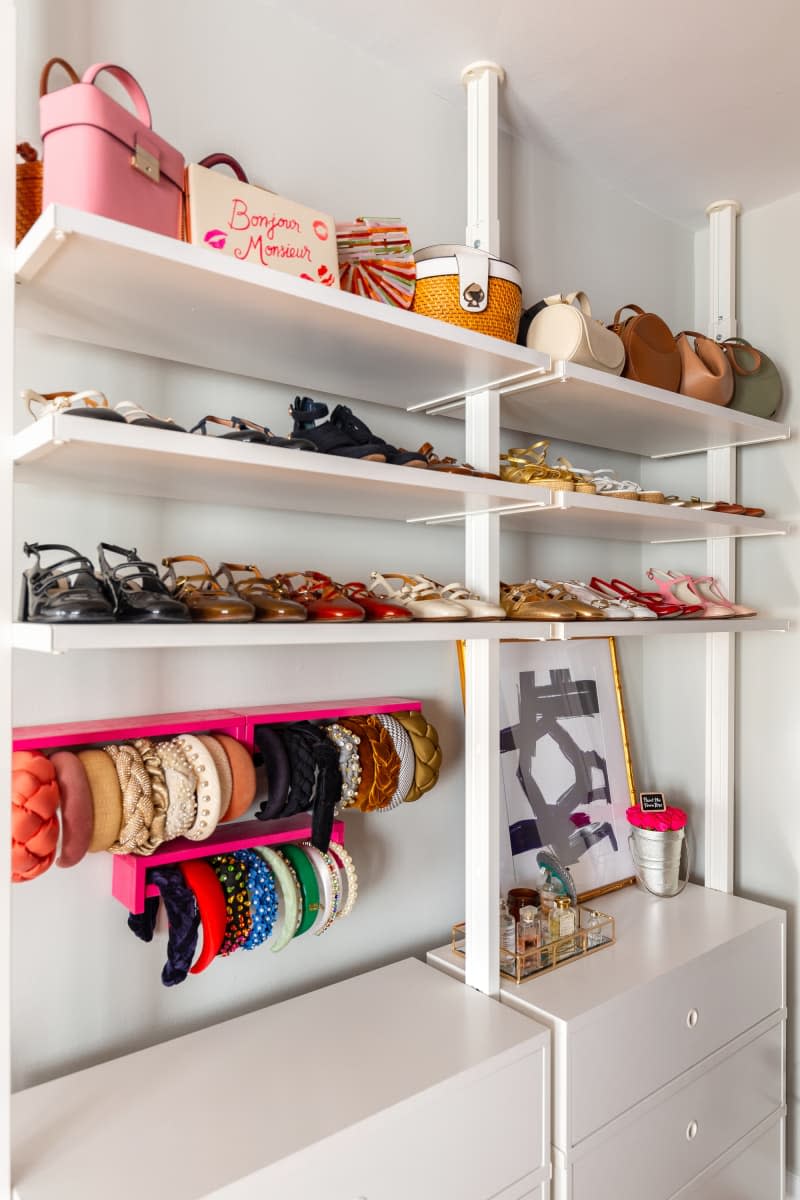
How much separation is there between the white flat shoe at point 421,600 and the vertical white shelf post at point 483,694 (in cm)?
14

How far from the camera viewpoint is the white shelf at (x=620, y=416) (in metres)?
1.74

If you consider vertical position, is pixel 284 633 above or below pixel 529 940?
above

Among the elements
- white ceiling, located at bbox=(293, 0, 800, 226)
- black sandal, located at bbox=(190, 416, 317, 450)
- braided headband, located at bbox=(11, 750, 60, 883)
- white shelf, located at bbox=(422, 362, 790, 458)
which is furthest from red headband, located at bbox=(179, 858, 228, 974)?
white ceiling, located at bbox=(293, 0, 800, 226)

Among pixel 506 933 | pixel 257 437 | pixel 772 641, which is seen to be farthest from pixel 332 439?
pixel 772 641

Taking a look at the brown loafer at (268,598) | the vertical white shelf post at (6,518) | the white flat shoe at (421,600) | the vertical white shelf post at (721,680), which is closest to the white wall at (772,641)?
the vertical white shelf post at (721,680)

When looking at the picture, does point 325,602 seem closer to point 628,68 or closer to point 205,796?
point 205,796

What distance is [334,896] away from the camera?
1562mm

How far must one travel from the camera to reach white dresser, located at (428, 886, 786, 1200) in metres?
1.61

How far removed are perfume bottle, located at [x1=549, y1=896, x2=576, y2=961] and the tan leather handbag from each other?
1291mm

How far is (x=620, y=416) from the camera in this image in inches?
79.7

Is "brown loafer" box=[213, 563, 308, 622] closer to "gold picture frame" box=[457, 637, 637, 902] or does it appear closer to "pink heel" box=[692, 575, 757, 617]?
"gold picture frame" box=[457, 637, 637, 902]

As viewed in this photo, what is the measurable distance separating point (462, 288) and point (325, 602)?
673 mm

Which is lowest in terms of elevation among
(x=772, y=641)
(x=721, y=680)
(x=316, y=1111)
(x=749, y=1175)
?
(x=749, y=1175)

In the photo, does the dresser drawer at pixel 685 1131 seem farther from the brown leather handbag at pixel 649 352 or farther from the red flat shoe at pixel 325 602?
the brown leather handbag at pixel 649 352
